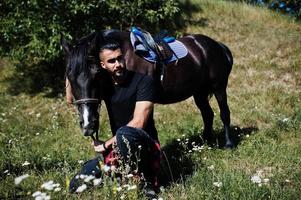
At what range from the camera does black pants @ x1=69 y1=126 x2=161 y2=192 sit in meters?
4.54

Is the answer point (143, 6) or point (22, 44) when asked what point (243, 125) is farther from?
point (22, 44)

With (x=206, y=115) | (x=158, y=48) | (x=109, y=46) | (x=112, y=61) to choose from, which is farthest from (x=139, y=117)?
(x=206, y=115)

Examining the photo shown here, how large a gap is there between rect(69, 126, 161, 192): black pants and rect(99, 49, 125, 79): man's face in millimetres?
646

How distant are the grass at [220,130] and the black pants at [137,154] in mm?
251

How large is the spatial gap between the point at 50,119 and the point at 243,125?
440 centimetres

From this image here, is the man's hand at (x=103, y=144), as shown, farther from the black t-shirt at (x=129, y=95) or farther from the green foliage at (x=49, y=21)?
the green foliage at (x=49, y=21)

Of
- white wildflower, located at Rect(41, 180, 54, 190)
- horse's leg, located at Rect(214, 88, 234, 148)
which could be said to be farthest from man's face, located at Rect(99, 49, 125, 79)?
horse's leg, located at Rect(214, 88, 234, 148)

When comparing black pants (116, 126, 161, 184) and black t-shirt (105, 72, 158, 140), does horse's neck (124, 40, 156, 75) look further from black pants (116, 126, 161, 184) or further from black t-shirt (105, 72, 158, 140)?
black pants (116, 126, 161, 184)

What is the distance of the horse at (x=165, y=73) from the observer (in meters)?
4.77

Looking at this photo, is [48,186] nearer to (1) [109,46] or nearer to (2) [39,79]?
Result: (1) [109,46]

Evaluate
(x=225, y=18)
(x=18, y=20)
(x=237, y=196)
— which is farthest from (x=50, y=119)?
(x=225, y=18)

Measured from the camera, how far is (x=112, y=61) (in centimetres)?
476

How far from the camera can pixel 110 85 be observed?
16.8ft

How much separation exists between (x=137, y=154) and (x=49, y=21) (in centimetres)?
751
